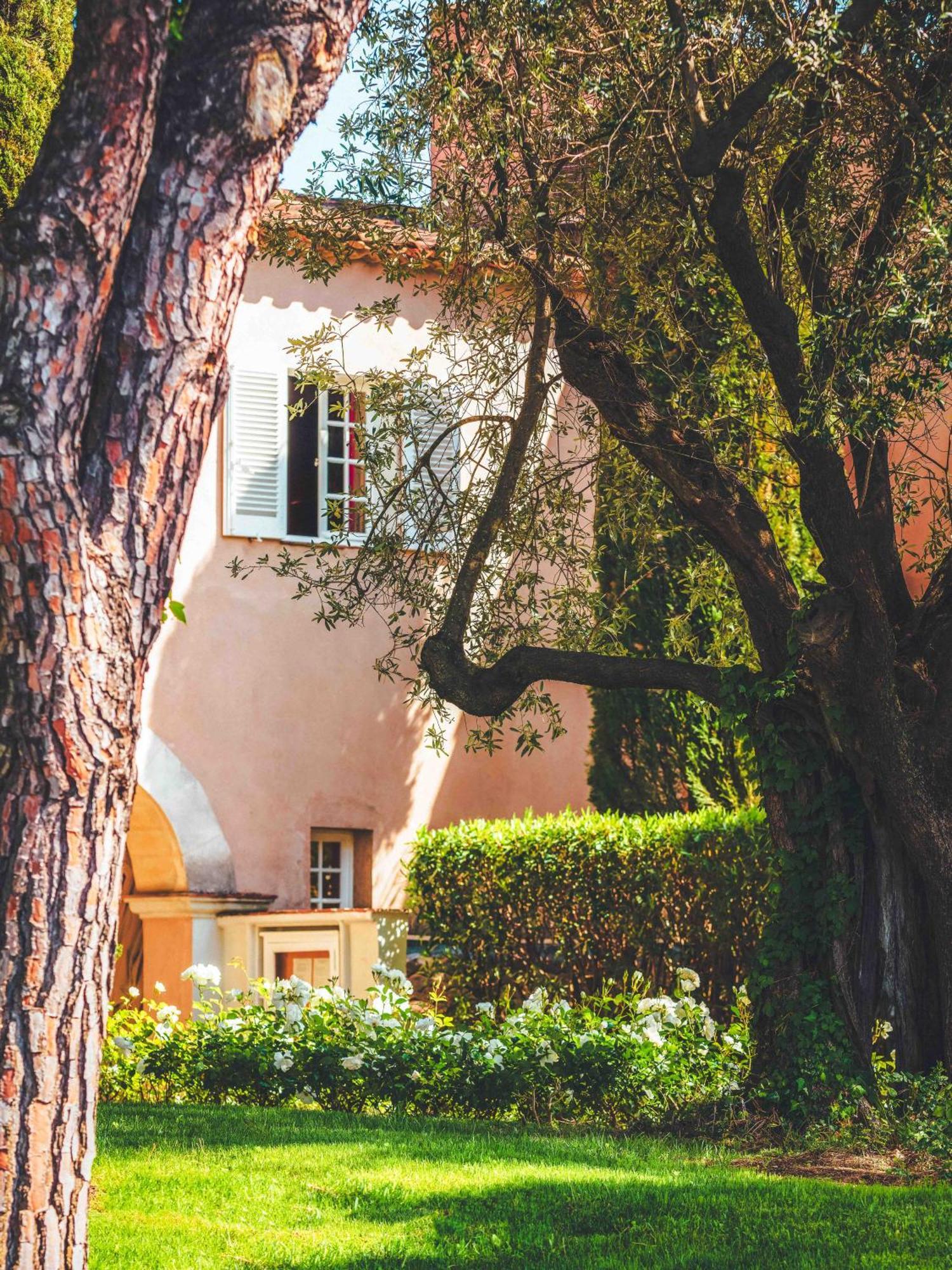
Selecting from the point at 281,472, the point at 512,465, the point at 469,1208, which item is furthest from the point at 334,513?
the point at 469,1208

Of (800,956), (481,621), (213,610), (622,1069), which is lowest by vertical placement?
(622,1069)

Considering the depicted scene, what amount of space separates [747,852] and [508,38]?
5474 mm

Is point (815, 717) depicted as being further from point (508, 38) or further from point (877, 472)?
point (508, 38)

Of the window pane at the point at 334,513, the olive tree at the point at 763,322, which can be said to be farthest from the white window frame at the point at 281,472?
the olive tree at the point at 763,322

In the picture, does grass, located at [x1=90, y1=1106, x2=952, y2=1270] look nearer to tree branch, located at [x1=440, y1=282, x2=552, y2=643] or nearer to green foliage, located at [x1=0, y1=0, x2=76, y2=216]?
tree branch, located at [x1=440, y1=282, x2=552, y2=643]

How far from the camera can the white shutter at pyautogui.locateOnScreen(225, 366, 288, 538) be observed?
42.2ft

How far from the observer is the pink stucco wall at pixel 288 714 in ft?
41.8

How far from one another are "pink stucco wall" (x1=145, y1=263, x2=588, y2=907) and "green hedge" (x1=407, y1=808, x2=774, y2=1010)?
126 cm

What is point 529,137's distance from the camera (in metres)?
8.44

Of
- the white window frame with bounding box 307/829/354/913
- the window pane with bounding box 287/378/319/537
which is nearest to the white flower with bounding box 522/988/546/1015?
the white window frame with bounding box 307/829/354/913

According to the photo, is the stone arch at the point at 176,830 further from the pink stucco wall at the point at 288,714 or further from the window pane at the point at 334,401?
the window pane at the point at 334,401

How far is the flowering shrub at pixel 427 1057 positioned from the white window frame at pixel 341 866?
133 inches

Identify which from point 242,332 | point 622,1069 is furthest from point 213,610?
point 622,1069

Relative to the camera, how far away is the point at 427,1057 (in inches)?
344
